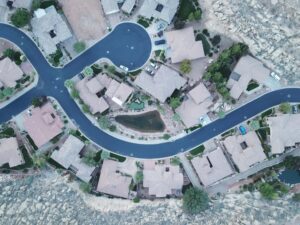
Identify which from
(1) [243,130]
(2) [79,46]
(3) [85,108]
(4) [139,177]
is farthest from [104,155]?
(1) [243,130]

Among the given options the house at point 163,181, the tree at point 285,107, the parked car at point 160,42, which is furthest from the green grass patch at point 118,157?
the tree at point 285,107

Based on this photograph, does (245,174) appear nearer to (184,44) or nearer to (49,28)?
(184,44)

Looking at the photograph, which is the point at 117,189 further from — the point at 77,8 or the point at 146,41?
the point at 77,8

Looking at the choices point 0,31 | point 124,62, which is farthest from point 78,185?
point 0,31

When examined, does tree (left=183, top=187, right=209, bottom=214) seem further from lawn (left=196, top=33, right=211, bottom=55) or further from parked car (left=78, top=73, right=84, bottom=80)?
parked car (left=78, top=73, right=84, bottom=80)

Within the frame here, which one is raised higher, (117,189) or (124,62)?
(124,62)

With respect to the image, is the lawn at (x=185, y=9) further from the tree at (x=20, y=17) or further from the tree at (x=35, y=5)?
the tree at (x=20, y=17)

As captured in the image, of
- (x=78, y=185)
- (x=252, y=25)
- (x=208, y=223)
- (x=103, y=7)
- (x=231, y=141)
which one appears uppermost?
(x=103, y=7)
